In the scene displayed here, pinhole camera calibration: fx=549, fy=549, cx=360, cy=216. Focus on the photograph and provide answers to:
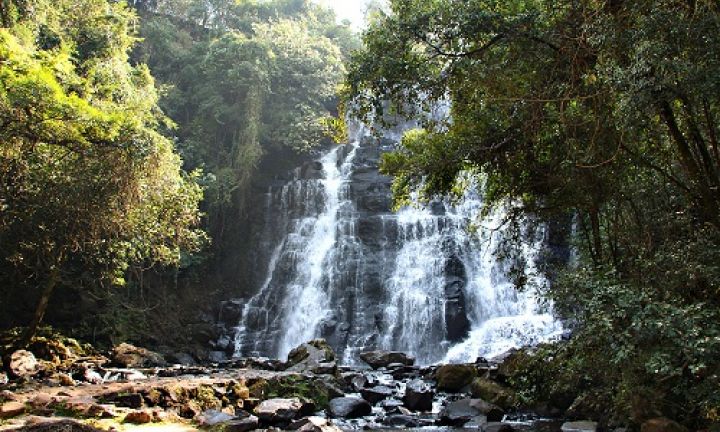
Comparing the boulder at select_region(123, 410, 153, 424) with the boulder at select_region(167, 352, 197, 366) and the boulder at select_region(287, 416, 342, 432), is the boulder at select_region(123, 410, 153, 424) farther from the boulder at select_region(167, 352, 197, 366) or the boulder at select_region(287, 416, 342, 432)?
the boulder at select_region(167, 352, 197, 366)

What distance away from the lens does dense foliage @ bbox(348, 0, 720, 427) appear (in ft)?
16.5

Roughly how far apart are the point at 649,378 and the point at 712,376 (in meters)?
0.89

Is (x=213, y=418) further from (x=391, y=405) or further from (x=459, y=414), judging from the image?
(x=459, y=414)

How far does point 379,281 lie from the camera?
20.6 meters

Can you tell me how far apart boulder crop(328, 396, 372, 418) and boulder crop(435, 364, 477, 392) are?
260 cm

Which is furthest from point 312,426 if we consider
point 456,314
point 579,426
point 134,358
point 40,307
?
point 456,314

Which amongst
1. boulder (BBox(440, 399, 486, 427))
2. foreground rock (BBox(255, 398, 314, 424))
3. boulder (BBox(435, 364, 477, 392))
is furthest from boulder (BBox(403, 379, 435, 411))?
foreground rock (BBox(255, 398, 314, 424))

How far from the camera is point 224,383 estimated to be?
9797 mm

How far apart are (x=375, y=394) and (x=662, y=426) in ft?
17.5

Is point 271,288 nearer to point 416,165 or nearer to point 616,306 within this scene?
point 416,165

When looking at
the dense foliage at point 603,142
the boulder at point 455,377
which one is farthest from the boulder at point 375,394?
the dense foliage at point 603,142

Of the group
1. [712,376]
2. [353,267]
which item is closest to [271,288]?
[353,267]

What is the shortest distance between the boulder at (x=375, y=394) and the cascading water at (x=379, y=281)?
6.51 metres

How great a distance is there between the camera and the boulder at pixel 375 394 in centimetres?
1035
